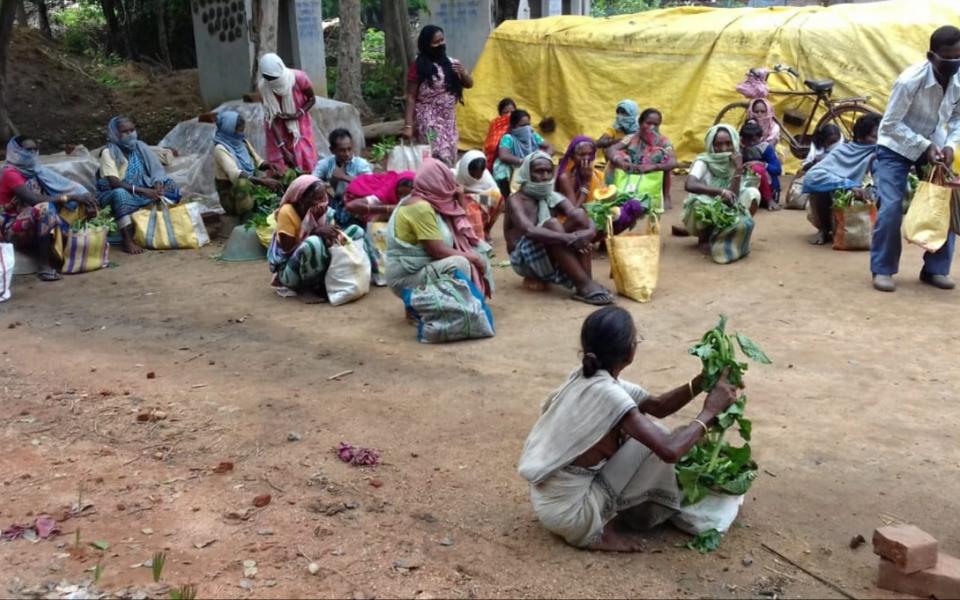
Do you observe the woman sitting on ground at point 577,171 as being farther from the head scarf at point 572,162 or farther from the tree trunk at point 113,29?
the tree trunk at point 113,29

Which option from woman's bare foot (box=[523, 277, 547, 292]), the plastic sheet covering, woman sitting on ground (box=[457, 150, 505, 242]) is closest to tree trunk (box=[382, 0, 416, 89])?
the plastic sheet covering

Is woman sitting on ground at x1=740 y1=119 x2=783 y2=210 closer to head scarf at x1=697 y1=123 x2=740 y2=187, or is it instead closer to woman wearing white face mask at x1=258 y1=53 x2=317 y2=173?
head scarf at x1=697 y1=123 x2=740 y2=187

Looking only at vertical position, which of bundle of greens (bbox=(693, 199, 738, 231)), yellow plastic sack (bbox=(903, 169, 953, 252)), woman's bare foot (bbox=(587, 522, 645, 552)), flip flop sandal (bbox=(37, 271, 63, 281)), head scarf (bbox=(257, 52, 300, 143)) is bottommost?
flip flop sandal (bbox=(37, 271, 63, 281))

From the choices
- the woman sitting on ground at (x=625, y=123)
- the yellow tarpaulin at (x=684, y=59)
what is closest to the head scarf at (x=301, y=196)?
the woman sitting on ground at (x=625, y=123)

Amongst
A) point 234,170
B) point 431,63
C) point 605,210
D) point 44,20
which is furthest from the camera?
point 44,20

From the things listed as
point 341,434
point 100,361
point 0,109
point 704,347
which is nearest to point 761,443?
point 704,347

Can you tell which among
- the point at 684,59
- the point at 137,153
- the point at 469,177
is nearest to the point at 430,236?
the point at 469,177

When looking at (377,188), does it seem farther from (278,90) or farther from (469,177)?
(278,90)

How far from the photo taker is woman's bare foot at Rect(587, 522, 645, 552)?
3.33 m

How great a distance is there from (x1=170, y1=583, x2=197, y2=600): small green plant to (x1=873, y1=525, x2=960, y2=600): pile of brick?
2.12 meters

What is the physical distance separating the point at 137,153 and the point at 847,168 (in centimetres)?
597

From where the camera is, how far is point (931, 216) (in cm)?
633

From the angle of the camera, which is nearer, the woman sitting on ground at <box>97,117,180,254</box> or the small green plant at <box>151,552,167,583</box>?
the small green plant at <box>151,552,167,583</box>

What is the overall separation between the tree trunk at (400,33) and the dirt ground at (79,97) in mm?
2983
